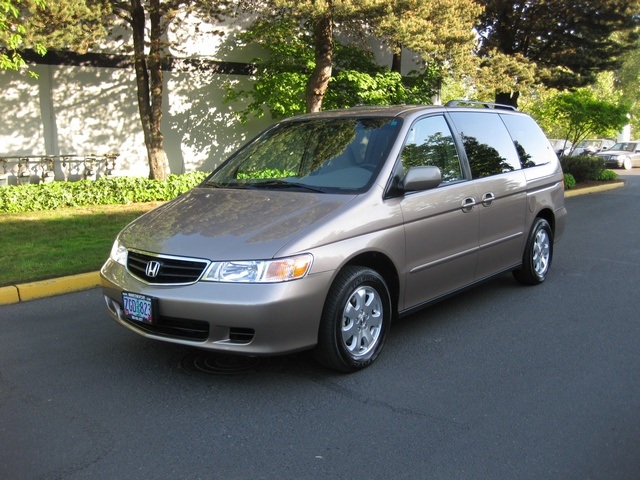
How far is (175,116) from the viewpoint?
54.5 ft

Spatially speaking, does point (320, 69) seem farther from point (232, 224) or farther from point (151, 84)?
point (232, 224)

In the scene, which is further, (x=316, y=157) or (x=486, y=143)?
(x=486, y=143)

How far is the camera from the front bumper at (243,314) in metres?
3.83

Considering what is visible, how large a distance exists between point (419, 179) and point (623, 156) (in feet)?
101

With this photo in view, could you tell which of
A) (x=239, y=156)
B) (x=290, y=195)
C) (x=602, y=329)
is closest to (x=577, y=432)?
(x=602, y=329)

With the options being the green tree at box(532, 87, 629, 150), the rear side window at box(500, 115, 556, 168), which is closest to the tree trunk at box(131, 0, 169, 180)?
the rear side window at box(500, 115, 556, 168)

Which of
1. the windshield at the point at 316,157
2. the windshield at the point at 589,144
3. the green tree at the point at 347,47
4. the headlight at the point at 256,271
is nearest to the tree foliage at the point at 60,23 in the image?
the green tree at the point at 347,47

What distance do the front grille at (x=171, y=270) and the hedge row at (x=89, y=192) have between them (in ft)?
25.1

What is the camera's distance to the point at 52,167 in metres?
14.6

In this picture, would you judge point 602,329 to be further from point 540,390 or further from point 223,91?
point 223,91

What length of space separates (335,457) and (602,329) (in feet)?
10.3

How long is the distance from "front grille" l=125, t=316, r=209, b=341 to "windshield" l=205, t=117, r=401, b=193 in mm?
1356

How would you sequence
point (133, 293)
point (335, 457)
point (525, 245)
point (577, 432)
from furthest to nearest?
point (525, 245)
point (133, 293)
point (577, 432)
point (335, 457)

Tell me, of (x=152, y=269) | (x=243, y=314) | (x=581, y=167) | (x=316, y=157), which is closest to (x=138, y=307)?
(x=152, y=269)
